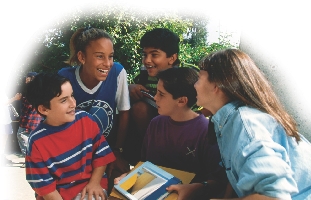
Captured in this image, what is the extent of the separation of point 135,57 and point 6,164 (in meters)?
3.48

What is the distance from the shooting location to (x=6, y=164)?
23.1 feet

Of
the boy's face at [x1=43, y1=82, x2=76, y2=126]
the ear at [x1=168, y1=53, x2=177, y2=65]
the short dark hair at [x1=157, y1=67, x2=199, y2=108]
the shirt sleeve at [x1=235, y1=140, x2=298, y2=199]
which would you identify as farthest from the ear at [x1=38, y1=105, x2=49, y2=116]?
the shirt sleeve at [x1=235, y1=140, x2=298, y2=199]

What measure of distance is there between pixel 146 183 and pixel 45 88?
97cm

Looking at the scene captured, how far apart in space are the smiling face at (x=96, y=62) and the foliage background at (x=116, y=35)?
13.5ft

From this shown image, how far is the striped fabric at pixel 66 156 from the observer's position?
222 cm

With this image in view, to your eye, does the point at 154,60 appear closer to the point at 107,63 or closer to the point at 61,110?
the point at 107,63

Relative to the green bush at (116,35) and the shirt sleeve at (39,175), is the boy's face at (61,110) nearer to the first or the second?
the shirt sleeve at (39,175)

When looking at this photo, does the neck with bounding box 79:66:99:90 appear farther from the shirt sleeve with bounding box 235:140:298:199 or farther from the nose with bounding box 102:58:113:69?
the shirt sleeve with bounding box 235:140:298:199

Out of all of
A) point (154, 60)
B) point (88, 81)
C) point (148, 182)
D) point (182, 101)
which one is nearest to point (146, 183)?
point (148, 182)

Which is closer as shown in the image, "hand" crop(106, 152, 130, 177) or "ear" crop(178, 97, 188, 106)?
"ear" crop(178, 97, 188, 106)

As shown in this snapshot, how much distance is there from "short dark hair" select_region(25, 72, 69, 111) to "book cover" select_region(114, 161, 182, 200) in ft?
2.53

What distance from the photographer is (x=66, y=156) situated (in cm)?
230

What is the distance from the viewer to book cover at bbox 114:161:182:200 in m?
1.88

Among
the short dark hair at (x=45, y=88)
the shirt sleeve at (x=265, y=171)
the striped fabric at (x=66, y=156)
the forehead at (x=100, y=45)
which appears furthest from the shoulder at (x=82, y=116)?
the shirt sleeve at (x=265, y=171)
